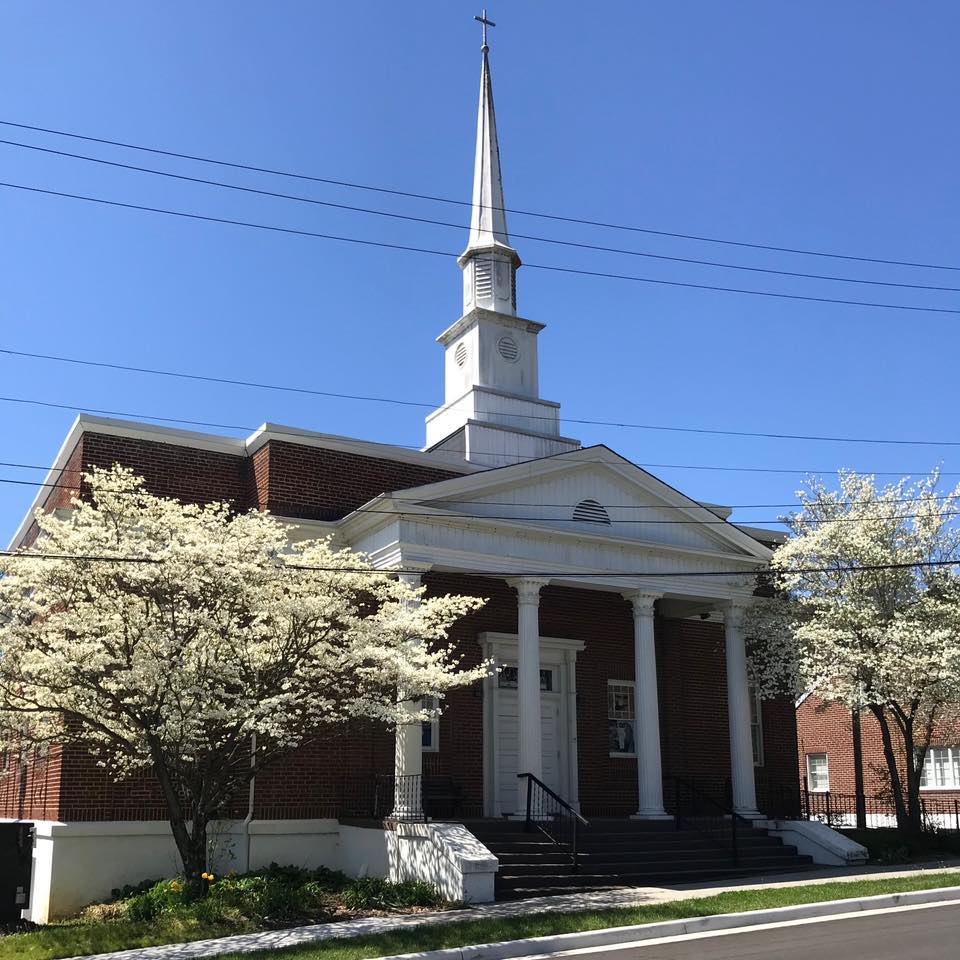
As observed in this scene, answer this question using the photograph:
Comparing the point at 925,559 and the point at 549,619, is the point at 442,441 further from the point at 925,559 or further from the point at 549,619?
the point at 925,559

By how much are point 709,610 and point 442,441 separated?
743cm

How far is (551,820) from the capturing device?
18766 mm

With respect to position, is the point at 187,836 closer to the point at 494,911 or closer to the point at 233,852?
the point at 233,852

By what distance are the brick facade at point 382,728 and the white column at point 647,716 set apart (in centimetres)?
237

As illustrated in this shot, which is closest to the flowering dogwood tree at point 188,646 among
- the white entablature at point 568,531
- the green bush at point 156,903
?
the green bush at point 156,903

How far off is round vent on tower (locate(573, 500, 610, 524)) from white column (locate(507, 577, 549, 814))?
1.87 meters

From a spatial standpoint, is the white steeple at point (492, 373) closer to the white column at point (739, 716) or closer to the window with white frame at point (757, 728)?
the white column at point (739, 716)

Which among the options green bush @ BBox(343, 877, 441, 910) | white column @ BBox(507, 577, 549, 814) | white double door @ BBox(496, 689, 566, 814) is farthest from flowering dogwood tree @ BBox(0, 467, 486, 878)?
white double door @ BBox(496, 689, 566, 814)

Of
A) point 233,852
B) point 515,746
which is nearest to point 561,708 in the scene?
point 515,746

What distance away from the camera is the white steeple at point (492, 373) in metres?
26.0

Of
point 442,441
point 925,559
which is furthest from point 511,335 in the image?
point 925,559

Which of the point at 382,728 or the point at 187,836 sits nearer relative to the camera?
the point at 187,836

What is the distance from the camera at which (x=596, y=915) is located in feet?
44.2

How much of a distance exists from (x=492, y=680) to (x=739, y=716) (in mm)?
4916
